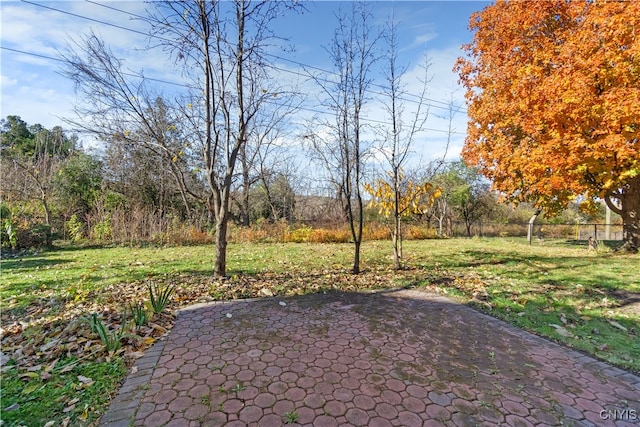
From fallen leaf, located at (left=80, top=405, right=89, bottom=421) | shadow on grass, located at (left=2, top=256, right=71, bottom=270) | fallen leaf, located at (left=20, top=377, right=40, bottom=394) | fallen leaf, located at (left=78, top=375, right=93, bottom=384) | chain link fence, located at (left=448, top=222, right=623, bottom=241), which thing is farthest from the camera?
chain link fence, located at (left=448, top=222, right=623, bottom=241)

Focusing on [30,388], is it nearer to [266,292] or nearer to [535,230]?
[266,292]

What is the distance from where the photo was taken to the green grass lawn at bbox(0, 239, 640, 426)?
222 cm

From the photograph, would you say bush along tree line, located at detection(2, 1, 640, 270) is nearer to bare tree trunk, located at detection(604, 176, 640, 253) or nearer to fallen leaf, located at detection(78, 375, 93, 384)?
bare tree trunk, located at detection(604, 176, 640, 253)

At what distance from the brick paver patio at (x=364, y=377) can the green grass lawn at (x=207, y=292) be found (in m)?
0.34

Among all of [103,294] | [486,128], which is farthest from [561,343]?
[486,128]

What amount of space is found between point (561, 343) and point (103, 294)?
5.75m

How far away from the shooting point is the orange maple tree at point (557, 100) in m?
5.75

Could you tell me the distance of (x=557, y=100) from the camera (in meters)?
6.24

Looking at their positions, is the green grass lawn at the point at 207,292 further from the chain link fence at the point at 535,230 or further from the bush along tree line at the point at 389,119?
the chain link fence at the point at 535,230

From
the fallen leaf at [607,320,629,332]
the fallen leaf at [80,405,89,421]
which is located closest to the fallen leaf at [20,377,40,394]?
the fallen leaf at [80,405,89,421]

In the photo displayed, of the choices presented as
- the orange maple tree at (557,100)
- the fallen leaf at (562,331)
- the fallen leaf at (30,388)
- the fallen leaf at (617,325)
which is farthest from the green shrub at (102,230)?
the fallen leaf at (617,325)

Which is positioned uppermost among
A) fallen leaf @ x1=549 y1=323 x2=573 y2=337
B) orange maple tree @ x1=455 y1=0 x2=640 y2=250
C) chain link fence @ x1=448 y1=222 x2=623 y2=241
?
orange maple tree @ x1=455 y1=0 x2=640 y2=250

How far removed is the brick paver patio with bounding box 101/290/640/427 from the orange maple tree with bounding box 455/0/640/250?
5.21 meters

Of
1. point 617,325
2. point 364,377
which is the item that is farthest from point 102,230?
point 617,325
